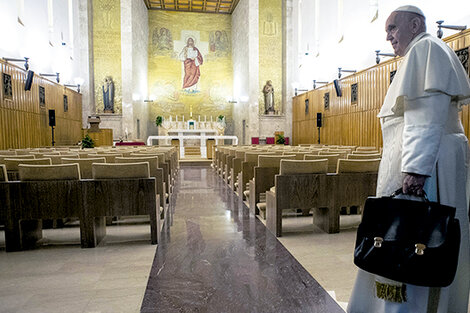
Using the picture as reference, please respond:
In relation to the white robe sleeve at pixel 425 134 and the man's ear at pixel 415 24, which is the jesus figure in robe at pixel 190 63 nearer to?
the man's ear at pixel 415 24

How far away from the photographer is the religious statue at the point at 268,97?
1836 centimetres

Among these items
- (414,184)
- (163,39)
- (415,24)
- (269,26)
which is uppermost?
(163,39)

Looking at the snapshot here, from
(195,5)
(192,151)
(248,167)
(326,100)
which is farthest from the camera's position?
(195,5)

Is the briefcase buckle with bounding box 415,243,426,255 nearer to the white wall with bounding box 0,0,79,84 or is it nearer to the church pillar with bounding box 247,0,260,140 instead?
the white wall with bounding box 0,0,79,84

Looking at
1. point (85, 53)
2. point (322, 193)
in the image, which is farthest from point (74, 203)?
point (85, 53)

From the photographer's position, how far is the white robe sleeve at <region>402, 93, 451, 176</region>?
131 centimetres

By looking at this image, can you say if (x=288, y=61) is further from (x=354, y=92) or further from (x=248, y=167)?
(x=248, y=167)

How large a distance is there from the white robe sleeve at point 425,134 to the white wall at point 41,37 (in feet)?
37.2

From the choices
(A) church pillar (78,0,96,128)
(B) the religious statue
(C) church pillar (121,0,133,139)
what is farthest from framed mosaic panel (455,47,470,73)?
(A) church pillar (78,0,96,128)

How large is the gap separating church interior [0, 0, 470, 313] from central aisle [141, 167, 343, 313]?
2 cm

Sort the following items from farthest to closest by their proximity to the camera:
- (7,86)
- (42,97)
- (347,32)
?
(347,32) → (42,97) → (7,86)

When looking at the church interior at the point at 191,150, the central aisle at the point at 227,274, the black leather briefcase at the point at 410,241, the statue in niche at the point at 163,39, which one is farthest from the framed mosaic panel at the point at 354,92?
the statue in niche at the point at 163,39

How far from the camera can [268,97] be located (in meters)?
18.4

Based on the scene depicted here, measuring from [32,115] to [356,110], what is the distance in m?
11.7
